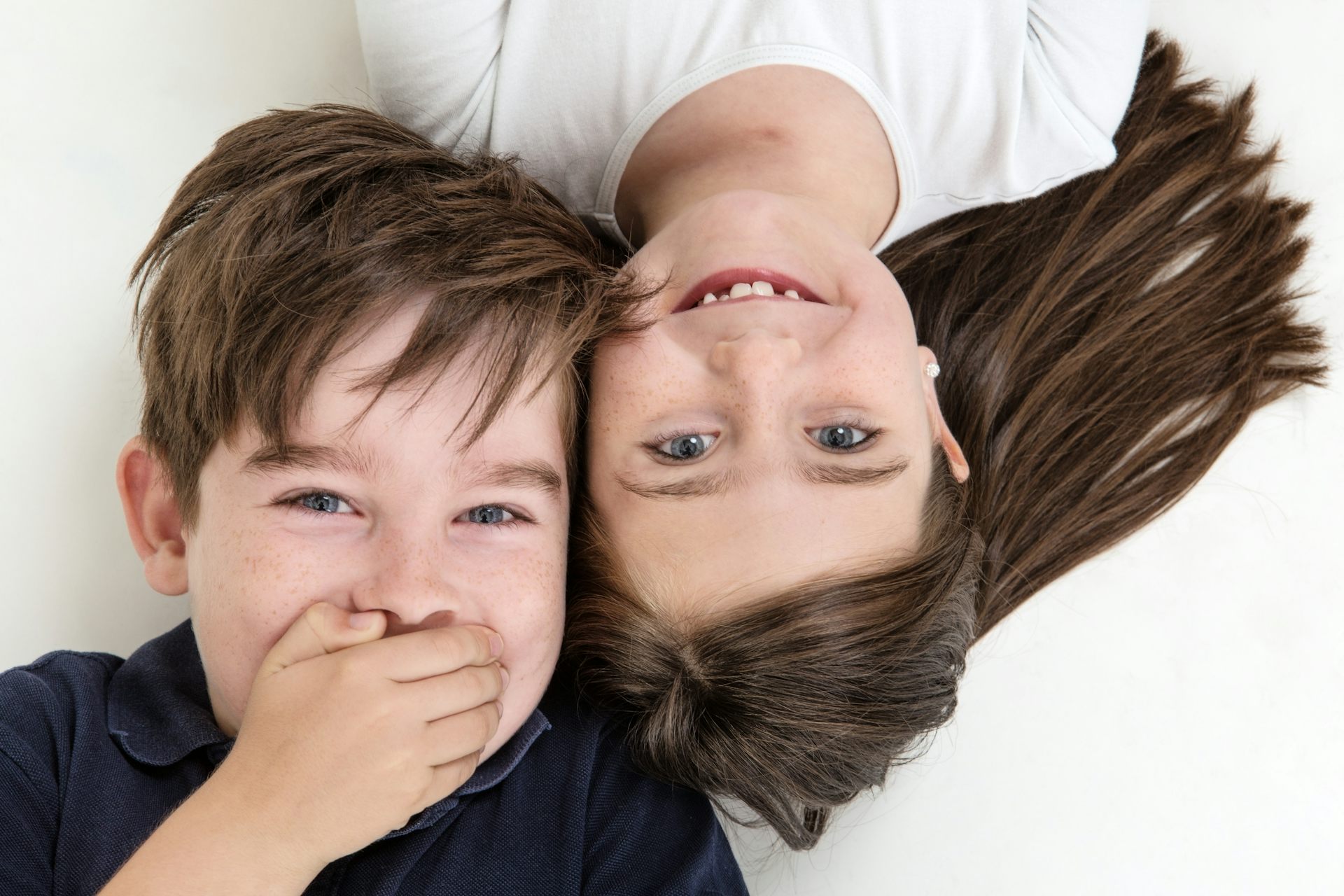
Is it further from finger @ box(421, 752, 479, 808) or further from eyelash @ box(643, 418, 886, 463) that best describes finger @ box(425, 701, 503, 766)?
eyelash @ box(643, 418, 886, 463)

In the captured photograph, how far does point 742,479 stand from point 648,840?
1.47 ft

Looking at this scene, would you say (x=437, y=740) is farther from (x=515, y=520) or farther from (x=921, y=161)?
(x=921, y=161)

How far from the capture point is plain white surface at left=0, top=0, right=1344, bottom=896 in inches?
61.6

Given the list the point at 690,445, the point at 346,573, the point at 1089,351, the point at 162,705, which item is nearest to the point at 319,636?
the point at 346,573

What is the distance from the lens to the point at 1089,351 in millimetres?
1781

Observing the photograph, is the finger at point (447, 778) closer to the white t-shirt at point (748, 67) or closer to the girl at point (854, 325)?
the girl at point (854, 325)

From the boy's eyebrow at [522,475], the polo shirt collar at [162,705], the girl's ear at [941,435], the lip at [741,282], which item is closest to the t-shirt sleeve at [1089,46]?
the girl's ear at [941,435]

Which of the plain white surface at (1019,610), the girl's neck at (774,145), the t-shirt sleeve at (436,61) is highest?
the t-shirt sleeve at (436,61)

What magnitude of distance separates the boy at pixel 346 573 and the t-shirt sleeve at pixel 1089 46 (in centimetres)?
80

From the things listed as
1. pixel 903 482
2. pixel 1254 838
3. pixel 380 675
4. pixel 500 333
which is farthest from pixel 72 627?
pixel 1254 838

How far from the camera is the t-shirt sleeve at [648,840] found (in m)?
1.29

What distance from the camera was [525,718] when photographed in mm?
1347


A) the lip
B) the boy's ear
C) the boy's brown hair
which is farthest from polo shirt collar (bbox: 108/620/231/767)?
the lip

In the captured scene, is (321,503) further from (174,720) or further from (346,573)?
(174,720)
